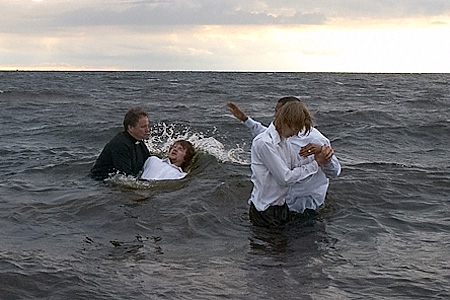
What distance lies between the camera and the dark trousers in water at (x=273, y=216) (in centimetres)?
726

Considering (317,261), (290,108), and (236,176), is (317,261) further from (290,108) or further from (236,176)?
(236,176)

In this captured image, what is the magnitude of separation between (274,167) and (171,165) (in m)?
3.37

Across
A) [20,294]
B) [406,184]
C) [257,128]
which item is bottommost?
[20,294]

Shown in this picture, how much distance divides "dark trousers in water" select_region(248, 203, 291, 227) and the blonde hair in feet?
3.56

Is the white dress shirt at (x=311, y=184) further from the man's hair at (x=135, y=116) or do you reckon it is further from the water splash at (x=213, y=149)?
the water splash at (x=213, y=149)

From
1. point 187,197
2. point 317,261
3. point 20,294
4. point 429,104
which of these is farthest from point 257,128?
point 429,104

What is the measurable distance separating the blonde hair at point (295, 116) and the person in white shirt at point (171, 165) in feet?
11.2

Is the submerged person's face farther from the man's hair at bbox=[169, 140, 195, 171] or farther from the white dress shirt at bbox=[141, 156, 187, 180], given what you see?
the white dress shirt at bbox=[141, 156, 187, 180]

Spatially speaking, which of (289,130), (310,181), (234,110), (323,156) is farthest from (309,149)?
(234,110)

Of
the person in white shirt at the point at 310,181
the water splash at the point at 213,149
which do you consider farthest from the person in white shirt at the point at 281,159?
the water splash at the point at 213,149

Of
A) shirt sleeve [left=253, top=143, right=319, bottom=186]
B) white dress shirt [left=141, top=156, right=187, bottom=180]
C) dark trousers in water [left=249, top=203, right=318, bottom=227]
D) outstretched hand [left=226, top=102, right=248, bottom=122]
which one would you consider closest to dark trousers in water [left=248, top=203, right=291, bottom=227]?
dark trousers in water [left=249, top=203, right=318, bottom=227]

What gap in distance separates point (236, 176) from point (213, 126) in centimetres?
821

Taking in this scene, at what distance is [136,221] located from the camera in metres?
7.86

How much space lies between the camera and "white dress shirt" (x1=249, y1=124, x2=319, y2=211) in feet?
21.9
